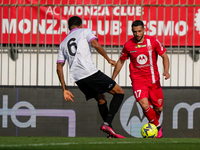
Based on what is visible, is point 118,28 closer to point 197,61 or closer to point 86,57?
point 197,61

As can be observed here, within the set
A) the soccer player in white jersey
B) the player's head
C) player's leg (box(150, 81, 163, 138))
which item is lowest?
player's leg (box(150, 81, 163, 138))

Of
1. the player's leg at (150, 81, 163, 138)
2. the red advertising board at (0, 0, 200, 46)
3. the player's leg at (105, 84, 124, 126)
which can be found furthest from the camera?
the red advertising board at (0, 0, 200, 46)

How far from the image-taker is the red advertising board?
8.42 metres

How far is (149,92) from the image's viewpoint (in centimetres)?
654

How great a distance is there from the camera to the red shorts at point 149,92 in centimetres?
639

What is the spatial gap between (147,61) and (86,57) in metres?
1.19

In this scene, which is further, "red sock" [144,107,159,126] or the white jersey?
"red sock" [144,107,159,126]

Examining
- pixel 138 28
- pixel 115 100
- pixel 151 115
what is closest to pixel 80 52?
pixel 115 100

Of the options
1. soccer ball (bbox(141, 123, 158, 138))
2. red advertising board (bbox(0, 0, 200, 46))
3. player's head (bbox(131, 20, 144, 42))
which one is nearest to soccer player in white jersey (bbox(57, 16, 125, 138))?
soccer ball (bbox(141, 123, 158, 138))

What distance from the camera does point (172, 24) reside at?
8812 millimetres

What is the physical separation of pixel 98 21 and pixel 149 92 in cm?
272

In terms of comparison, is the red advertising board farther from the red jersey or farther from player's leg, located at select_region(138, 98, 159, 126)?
player's leg, located at select_region(138, 98, 159, 126)

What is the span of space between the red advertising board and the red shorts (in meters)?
2.00

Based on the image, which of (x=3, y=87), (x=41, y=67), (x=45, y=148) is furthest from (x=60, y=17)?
(x=45, y=148)
